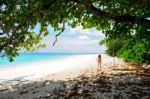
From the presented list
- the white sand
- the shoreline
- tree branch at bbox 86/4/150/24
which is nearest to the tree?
tree branch at bbox 86/4/150/24

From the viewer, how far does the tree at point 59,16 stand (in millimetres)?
19656

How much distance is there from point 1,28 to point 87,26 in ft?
30.3

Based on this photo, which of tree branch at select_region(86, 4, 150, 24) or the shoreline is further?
the shoreline

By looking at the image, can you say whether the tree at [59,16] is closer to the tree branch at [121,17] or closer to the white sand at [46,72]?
the tree branch at [121,17]

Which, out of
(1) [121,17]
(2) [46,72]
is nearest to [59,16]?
(1) [121,17]

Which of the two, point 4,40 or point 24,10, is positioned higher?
point 24,10

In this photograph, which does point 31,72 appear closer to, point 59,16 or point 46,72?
point 46,72

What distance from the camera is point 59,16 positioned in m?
21.2

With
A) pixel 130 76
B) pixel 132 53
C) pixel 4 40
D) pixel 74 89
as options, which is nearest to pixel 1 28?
pixel 4 40

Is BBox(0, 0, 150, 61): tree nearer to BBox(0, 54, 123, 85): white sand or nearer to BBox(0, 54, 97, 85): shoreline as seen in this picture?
BBox(0, 54, 123, 85): white sand

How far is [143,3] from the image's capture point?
2059 cm

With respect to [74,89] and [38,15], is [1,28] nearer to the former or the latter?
[38,15]

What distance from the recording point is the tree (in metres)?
19.7

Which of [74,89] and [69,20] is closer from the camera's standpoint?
[74,89]
